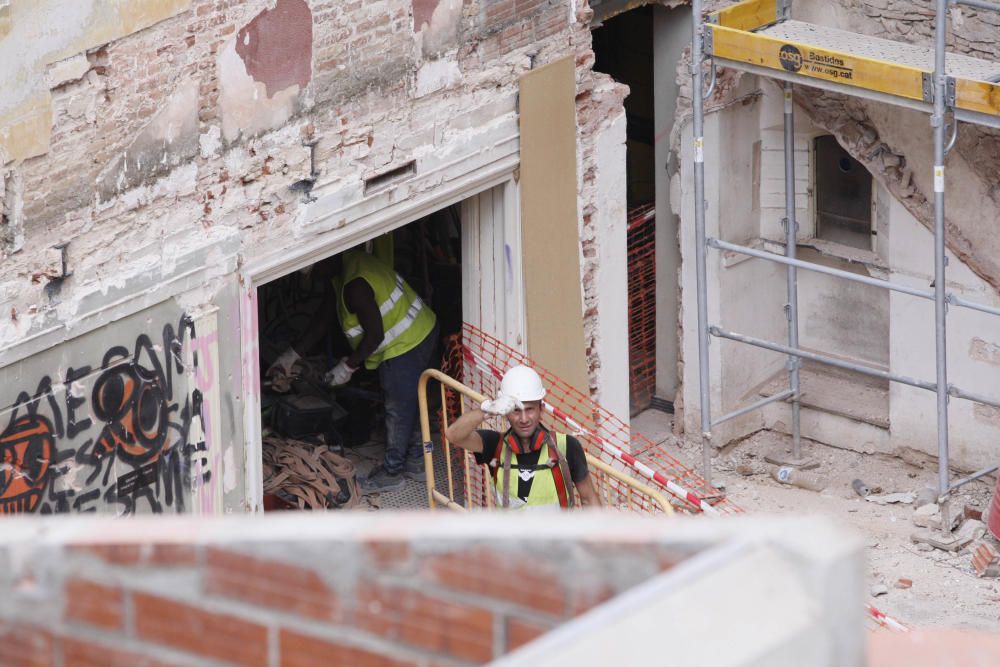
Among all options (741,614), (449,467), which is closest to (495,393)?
(449,467)

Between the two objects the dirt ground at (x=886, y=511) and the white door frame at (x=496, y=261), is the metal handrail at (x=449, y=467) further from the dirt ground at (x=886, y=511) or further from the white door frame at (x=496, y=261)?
the dirt ground at (x=886, y=511)

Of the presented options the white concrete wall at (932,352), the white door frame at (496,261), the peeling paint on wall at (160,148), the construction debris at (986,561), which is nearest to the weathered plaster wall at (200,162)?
the peeling paint on wall at (160,148)

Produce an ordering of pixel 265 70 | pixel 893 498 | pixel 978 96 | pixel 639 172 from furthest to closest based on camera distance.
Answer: pixel 639 172 < pixel 893 498 < pixel 978 96 < pixel 265 70

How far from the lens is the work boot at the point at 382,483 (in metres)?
10.5

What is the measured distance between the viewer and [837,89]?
10055 millimetres

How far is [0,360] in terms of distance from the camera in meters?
7.09

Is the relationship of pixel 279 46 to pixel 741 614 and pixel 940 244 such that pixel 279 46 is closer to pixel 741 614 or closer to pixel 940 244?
pixel 940 244

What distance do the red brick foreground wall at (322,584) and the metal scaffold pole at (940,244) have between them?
7191mm

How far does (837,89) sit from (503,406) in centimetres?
369

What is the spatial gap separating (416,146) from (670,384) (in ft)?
13.2

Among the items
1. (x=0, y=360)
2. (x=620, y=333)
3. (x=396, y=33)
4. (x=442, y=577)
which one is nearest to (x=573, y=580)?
(x=442, y=577)

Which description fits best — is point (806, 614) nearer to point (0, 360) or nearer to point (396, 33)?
point (0, 360)

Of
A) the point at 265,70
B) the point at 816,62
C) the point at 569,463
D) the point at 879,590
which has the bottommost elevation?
the point at 879,590

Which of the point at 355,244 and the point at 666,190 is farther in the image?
the point at 666,190
